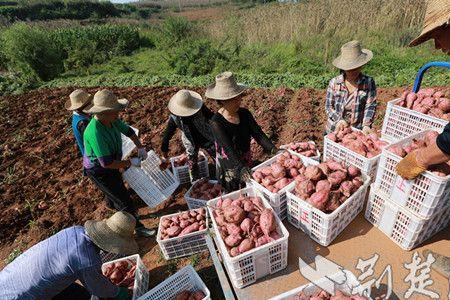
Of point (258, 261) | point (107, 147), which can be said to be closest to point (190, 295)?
point (258, 261)

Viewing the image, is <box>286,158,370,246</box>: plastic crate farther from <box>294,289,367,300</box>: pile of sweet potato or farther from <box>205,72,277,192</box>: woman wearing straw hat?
<box>205,72,277,192</box>: woman wearing straw hat

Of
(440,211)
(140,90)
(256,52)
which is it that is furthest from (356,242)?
(256,52)

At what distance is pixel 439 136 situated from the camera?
6.09 ft

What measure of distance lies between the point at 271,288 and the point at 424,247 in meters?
1.27

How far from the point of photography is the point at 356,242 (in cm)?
246

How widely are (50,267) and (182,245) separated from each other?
1.60 metres

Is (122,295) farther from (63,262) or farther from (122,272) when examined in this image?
(63,262)

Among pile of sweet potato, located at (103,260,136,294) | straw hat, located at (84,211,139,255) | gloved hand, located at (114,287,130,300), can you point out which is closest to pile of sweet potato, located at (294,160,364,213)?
straw hat, located at (84,211,139,255)

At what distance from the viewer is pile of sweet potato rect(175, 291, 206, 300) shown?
9.48 ft

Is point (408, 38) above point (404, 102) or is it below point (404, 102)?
below

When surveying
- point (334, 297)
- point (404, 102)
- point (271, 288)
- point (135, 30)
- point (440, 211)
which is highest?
point (404, 102)

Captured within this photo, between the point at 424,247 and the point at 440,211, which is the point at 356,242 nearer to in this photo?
the point at 424,247

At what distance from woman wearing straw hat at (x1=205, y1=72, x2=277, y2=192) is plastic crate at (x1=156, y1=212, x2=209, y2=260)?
778mm

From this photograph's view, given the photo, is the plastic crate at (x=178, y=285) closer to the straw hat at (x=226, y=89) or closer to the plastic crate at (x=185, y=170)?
the straw hat at (x=226, y=89)
